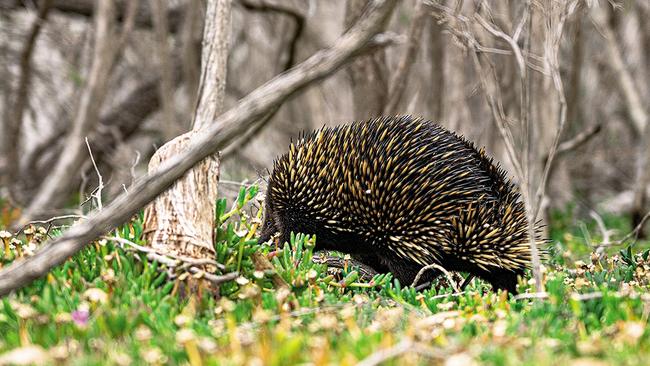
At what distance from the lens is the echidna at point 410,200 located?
5387 mm

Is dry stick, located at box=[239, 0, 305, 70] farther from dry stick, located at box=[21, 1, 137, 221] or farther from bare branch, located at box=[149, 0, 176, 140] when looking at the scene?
dry stick, located at box=[21, 1, 137, 221]

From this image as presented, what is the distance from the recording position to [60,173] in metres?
10.5

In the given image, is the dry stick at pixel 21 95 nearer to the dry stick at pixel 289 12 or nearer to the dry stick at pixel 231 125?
the dry stick at pixel 289 12

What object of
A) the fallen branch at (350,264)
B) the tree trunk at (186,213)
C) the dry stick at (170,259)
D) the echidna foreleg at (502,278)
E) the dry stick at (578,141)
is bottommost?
the fallen branch at (350,264)

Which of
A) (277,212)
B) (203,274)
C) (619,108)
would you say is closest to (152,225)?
(203,274)

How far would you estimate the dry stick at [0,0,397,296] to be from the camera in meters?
3.58

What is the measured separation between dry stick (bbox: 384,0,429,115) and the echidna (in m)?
3.01

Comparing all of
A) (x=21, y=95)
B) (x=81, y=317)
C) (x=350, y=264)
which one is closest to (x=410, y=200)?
(x=350, y=264)

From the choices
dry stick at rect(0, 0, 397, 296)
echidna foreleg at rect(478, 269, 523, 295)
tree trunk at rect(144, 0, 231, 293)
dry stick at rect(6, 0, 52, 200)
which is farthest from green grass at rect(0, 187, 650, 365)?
dry stick at rect(6, 0, 52, 200)

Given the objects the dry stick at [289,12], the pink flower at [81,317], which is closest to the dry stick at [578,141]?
the dry stick at [289,12]

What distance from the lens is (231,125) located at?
144 inches

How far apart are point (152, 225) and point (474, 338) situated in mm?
1878

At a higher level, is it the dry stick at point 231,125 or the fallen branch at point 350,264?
the dry stick at point 231,125

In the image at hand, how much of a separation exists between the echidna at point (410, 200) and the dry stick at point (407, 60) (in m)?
3.01
